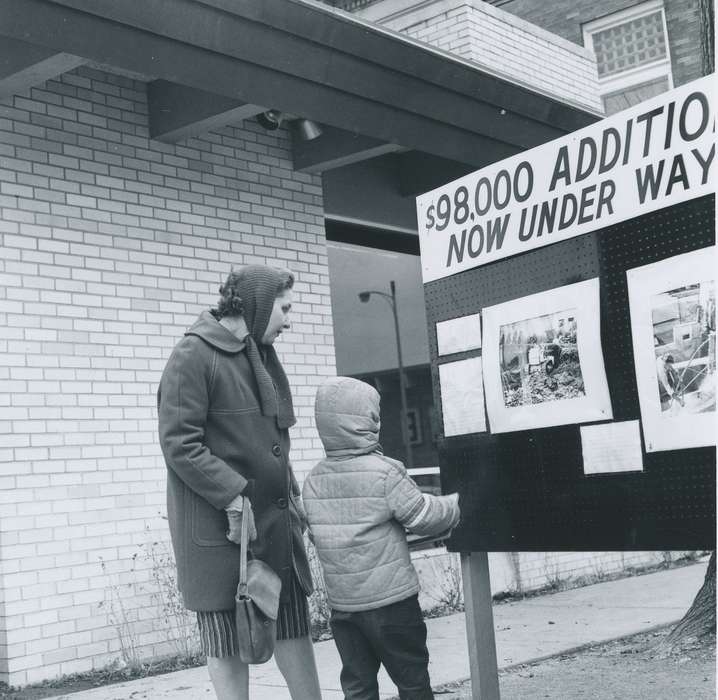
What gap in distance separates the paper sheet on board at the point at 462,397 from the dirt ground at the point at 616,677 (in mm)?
1582

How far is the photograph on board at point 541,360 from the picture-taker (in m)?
4.05

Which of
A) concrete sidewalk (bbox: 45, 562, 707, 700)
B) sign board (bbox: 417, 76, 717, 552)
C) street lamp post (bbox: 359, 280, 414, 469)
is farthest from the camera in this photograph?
street lamp post (bbox: 359, 280, 414, 469)

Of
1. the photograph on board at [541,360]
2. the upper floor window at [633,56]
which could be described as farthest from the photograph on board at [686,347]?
the upper floor window at [633,56]

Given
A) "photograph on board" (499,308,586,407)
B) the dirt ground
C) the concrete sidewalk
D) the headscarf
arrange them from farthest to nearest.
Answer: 1. the concrete sidewalk
2. the dirt ground
3. "photograph on board" (499,308,586,407)
4. the headscarf

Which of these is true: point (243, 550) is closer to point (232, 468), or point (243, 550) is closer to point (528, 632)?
point (232, 468)

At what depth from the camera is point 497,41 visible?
33.2ft

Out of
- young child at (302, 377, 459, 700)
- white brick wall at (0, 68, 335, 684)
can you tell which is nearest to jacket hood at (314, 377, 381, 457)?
young child at (302, 377, 459, 700)

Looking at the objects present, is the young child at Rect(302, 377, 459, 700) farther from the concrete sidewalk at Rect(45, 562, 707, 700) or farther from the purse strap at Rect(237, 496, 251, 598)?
the concrete sidewalk at Rect(45, 562, 707, 700)

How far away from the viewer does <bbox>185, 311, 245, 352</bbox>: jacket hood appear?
3859mm

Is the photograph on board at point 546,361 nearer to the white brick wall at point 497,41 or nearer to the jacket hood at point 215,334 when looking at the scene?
the jacket hood at point 215,334

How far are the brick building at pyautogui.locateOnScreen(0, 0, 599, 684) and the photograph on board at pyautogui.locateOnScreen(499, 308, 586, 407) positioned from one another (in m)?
2.69

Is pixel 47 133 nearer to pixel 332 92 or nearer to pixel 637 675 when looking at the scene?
pixel 332 92

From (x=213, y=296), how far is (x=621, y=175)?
4.04m

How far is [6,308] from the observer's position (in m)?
6.18
